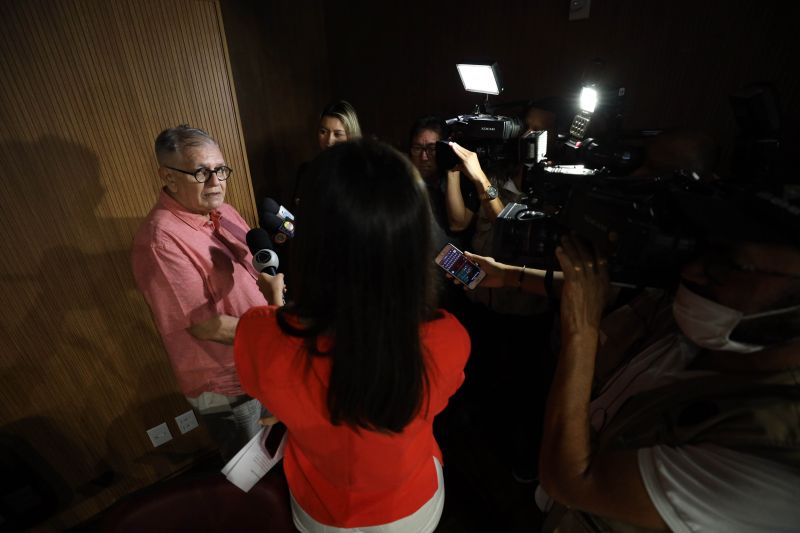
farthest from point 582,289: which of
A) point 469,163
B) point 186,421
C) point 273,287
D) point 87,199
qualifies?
point 186,421

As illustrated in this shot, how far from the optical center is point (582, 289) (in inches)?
31.3

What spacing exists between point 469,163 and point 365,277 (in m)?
1.19

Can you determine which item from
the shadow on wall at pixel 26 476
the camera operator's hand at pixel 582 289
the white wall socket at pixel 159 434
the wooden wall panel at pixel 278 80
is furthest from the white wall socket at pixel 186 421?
the camera operator's hand at pixel 582 289

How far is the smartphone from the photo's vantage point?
1302mm

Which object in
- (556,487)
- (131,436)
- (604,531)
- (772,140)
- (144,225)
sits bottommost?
(131,436)

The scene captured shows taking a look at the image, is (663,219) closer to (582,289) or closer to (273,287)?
(582,289)

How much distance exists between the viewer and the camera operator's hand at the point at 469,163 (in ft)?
5.27

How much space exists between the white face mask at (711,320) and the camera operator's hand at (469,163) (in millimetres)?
1016

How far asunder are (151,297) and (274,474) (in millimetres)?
632

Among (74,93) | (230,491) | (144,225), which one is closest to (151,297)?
(144,225)

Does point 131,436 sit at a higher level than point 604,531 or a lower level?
lower

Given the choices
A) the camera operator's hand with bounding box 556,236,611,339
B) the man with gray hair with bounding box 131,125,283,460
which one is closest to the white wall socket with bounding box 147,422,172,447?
the man with gray hair with bounding box 131,125,283,460

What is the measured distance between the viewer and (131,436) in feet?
5.69

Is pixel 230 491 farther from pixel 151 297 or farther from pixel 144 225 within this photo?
pixel 144 225
